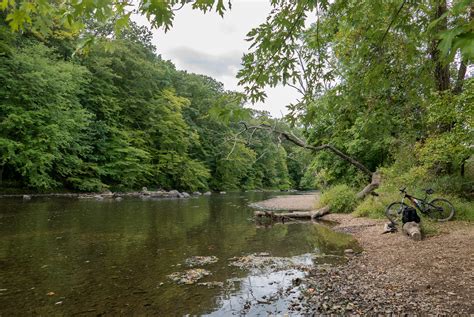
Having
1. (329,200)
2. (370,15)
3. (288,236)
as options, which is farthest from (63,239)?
(329,200)

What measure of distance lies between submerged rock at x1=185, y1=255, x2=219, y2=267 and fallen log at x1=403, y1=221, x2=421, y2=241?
5461mm

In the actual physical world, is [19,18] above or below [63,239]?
above

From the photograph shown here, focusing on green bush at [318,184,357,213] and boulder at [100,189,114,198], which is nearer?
green bush at [318,184,357,213]

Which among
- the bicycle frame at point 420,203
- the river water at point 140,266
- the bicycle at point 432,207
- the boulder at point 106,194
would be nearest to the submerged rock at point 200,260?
the river water at point 140,266

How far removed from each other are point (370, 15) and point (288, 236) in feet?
27.0

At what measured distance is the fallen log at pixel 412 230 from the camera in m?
9.07

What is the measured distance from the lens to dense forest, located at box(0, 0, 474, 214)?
3.76 meters

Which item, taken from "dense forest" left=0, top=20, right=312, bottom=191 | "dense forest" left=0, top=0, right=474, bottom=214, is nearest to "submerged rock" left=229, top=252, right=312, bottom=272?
"dense forest" left=0, top=0, right=474, bottom=214

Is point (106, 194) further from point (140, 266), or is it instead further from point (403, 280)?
point (403, 280)

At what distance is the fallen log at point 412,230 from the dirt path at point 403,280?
0.57 ft

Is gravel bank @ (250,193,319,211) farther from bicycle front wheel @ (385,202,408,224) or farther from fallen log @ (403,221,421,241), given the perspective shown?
fallen log @ (403,221,421,241)

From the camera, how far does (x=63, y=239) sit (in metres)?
9.91

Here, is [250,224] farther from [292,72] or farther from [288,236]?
[292,72]

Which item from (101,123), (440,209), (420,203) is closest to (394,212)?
→ (420,203)
